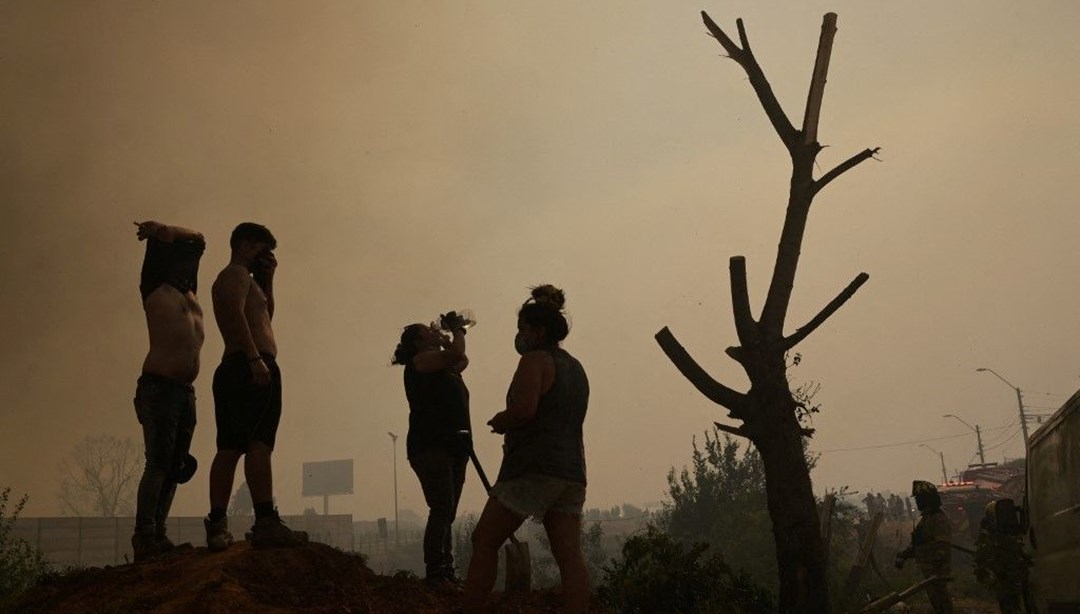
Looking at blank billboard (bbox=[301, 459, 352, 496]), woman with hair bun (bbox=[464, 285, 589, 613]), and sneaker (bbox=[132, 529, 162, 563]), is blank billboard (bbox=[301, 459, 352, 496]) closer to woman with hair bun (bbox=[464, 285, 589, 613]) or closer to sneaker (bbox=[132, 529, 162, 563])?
sneaker (bbox=[132, 529, 162, 563])

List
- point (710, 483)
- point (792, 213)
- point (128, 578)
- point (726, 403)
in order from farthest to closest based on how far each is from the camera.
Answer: point (710, 483) < point (792, 213) < point (726, 403) < point (128, 578)

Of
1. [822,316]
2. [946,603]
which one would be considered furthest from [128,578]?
[946,603]

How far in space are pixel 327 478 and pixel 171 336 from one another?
146 m

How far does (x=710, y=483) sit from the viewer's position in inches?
1025

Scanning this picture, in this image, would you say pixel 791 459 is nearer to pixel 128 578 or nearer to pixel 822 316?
pixel 822 316

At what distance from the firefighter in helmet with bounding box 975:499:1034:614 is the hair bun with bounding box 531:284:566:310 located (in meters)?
3.72

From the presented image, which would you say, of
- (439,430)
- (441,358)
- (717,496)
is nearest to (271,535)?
(439,430)

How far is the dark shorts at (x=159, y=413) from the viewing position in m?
5.20

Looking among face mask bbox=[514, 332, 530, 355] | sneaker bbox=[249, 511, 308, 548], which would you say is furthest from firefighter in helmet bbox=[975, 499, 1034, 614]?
sneaker bbox=[249, 511, 308, 548]

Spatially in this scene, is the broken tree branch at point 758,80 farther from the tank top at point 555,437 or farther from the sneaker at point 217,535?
the sneaker at point 217,535

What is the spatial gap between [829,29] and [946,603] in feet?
24.2

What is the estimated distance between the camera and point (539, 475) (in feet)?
13.1

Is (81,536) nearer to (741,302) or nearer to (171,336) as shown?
(171,336)

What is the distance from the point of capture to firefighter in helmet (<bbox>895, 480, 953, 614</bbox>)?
10430 millimetres
